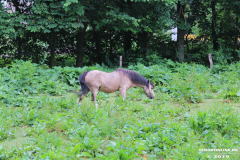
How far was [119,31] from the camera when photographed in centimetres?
1495

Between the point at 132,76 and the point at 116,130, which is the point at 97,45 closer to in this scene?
the point at 132,76

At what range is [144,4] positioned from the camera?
1409cm

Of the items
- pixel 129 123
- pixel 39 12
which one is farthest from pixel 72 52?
pixel 129 123

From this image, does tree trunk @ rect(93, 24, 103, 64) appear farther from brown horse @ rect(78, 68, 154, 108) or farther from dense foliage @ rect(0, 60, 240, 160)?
brown horse @ rect(78, 68, 154, 108)

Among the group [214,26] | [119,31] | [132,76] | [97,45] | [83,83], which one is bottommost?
[83,83]

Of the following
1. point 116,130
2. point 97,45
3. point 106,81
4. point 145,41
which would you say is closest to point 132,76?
point 106,81

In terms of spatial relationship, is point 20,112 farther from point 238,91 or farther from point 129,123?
point 238,91

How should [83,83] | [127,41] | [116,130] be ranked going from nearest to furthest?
[116,130], [83,83], [127,41]

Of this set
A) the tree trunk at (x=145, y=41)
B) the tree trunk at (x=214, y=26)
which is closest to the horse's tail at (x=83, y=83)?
the tree trunk at (x=145, y=41)

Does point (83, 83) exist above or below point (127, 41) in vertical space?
below

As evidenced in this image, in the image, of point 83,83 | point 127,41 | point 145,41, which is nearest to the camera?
point 83,83

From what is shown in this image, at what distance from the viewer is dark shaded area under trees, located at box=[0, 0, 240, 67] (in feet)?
40.9

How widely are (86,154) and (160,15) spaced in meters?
10.8

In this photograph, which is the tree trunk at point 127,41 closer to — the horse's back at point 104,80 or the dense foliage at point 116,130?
the dense foliage at point 116,130
